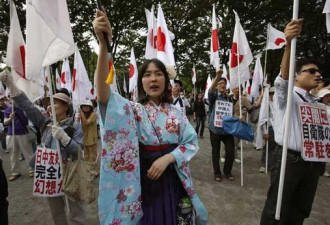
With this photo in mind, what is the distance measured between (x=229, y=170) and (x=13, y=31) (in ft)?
15.1

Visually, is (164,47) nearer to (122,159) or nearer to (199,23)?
(122,159)

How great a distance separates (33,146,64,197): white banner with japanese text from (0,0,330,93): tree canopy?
1403 cm

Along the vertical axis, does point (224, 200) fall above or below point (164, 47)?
below

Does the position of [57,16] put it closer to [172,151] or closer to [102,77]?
[102,77]

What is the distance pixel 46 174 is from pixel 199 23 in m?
19.1

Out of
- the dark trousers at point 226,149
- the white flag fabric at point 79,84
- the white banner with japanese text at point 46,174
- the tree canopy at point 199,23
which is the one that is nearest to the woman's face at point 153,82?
the white banner with japanese text at point 46,174

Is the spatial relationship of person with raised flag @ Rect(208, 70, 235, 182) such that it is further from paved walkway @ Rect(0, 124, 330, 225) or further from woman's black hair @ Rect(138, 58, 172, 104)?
woman's black hair @ Rect(138, 58, 172, 104)

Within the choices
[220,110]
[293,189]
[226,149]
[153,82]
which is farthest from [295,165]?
[220,110]

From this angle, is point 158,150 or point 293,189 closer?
point 158,150

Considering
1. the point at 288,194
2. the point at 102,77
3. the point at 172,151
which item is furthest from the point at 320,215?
the point at 102,77

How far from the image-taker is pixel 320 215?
3.41 m

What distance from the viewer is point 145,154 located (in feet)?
5.39

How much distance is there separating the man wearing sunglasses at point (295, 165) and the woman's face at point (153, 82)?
4.06ft

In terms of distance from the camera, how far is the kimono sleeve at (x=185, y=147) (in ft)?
5.35
